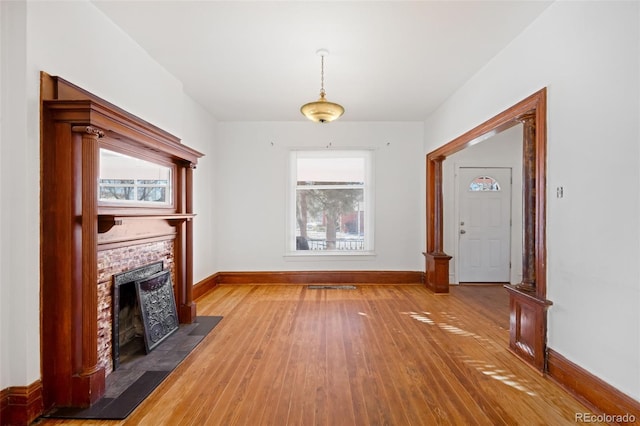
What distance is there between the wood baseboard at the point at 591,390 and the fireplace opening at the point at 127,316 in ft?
11.4

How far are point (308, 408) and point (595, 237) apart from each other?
225 cm

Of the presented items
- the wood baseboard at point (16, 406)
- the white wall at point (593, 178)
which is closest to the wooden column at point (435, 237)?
the white wall at point (593, 178)

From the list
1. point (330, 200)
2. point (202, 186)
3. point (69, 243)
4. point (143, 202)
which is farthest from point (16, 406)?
point (330, 200)

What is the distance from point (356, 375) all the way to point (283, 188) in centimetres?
376

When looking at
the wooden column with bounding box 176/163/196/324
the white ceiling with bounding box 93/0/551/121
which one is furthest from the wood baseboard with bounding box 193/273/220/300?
the white ceiling with bounding box 93/0/551/121

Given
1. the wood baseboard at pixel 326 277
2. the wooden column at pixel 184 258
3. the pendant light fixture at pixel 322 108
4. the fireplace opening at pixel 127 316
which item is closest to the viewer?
the fireplace opening at pixel 127 316

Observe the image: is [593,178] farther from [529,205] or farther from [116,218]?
[116,218]

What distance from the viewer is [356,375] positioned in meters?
2.39

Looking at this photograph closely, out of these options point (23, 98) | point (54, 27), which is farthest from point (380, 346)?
point (54, 27)

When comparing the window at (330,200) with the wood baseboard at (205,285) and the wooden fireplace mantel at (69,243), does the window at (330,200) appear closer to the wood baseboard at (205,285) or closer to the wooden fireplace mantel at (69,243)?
the wood baseboard at (205,285)

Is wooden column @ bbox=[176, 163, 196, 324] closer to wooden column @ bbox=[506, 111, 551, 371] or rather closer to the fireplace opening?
the fireplace opening

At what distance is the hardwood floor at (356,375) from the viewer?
75.7 inches

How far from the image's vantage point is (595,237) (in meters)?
2.01

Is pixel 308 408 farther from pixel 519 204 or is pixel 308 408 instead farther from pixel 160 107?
pixel 519 204
